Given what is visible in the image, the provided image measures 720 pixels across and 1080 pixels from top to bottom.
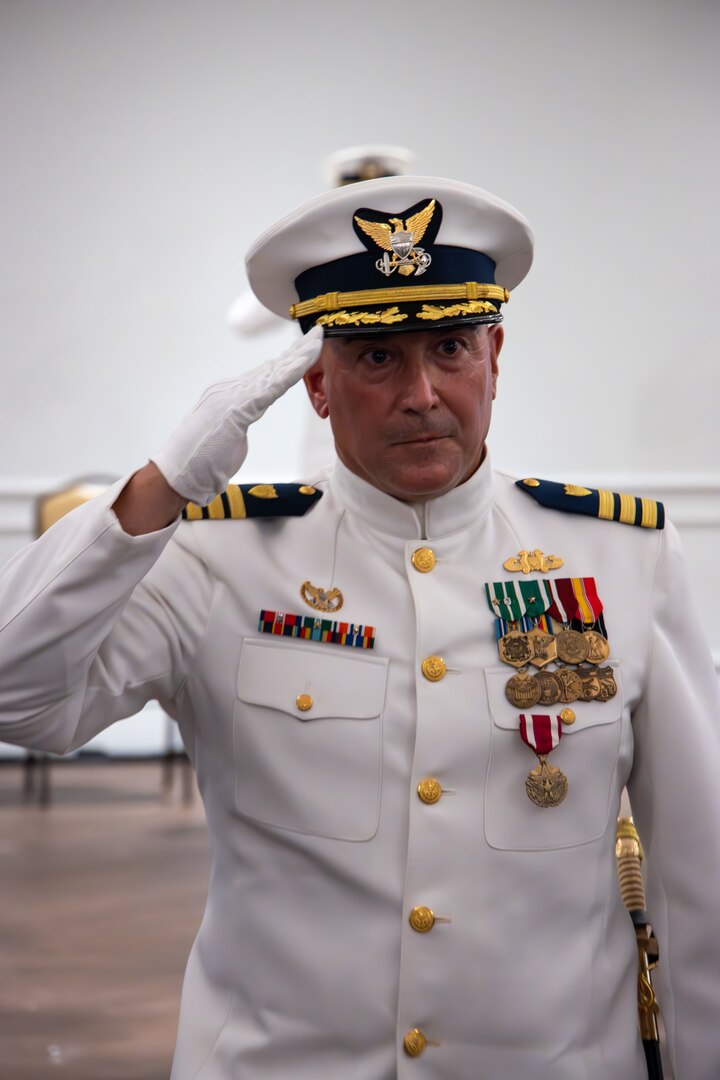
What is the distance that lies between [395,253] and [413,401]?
0.17 meters

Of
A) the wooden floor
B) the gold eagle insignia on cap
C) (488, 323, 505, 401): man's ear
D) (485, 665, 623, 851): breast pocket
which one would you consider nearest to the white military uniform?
(485, 665, 623, 851): breast pocket

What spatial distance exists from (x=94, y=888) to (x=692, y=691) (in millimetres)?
2390

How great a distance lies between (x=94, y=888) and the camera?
11.0ft

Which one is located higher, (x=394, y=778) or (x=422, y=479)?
(x=422, y=479)

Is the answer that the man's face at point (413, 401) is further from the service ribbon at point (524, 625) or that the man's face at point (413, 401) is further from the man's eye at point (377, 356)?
the service ribbon at point (524, 625)

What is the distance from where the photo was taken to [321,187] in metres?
5.36

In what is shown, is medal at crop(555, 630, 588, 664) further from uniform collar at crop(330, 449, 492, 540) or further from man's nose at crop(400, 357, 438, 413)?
man's nose at crop(400, 357, 438, 413)

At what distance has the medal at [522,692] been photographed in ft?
4.18

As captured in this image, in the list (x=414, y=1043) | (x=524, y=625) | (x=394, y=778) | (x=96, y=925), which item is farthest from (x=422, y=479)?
(x=96, y=925)

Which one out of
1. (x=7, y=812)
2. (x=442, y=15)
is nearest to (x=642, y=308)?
(x=442, y=15)

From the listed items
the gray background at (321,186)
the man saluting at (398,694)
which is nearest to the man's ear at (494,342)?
the man saluting at (398,694)

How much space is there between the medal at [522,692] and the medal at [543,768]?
0.01m

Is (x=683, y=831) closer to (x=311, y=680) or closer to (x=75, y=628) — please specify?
(x=311, y=680)

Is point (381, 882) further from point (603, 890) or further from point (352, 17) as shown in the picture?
point (352, 17)
